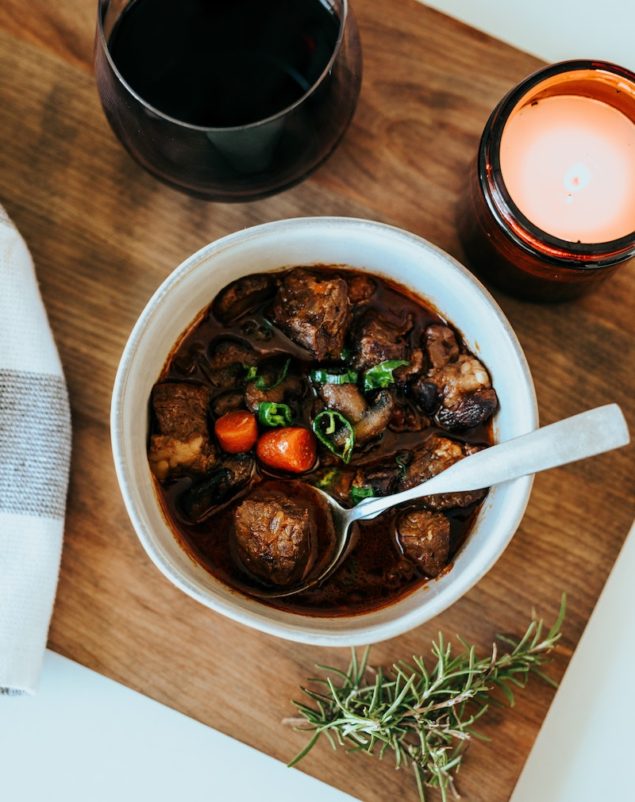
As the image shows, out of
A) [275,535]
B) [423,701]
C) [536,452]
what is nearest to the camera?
[536,452]

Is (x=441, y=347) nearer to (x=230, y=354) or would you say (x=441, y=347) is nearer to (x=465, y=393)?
(x=465, y=393)

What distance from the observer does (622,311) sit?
159 centimetres

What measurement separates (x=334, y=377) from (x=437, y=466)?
23 centimetres

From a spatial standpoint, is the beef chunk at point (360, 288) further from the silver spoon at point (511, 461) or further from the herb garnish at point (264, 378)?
the silver spoon at point (511, 461)

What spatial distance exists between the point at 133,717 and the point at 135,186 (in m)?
1.06

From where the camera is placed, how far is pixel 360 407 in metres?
1.41

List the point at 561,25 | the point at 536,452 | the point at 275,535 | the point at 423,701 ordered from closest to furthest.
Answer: the point at 536,452
the point at 275,535
the point at 423,701
the point at 561,25

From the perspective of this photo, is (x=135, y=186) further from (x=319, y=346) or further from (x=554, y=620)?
(x=554, y=620)

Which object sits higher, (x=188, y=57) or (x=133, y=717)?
(x=188, y=57)

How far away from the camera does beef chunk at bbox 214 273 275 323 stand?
143 cm

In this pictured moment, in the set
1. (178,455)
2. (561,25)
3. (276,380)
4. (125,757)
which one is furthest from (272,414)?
(561,25)

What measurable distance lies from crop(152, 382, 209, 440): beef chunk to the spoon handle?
349 millimetres

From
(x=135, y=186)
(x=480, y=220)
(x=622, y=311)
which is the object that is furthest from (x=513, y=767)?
(x=135, y=186)

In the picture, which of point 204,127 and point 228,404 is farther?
point 228,404
